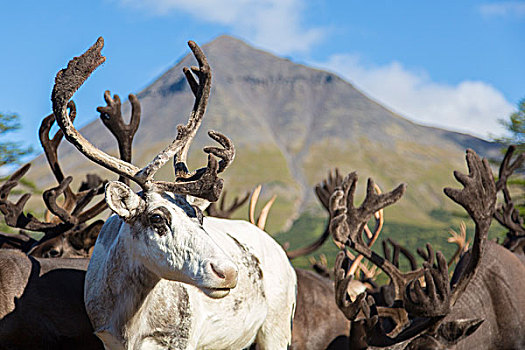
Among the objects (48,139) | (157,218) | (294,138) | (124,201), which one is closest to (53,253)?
(48,139)

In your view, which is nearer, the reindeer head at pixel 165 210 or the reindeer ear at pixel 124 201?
the reindeer head at pixel 165 210

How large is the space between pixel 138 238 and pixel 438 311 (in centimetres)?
247

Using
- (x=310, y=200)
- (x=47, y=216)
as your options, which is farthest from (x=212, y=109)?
(x=47, y=216)

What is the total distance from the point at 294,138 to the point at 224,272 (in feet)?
384

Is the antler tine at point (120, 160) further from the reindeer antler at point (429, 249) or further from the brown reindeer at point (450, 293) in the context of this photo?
the reindeer antler at point (429, 249)

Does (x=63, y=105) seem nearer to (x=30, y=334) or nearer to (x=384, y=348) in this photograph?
(x=30, y=334)

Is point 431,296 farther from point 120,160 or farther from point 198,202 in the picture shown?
point 120,160

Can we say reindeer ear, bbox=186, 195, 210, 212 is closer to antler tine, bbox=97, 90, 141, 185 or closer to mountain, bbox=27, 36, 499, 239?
antler tine, bbox=97, 90, 141, 185

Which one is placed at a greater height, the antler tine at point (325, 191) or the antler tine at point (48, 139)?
the antler tine at point (48, 139)

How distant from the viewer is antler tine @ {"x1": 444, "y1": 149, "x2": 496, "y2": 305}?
5.81 metres

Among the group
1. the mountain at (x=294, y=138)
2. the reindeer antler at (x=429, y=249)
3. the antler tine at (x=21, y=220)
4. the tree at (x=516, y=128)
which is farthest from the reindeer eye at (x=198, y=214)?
the mountain at (x=294, y=138)

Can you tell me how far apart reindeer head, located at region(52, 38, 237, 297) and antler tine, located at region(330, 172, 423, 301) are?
5.38ft

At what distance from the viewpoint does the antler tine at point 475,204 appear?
5809mm

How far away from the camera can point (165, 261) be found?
4242 millimetres
